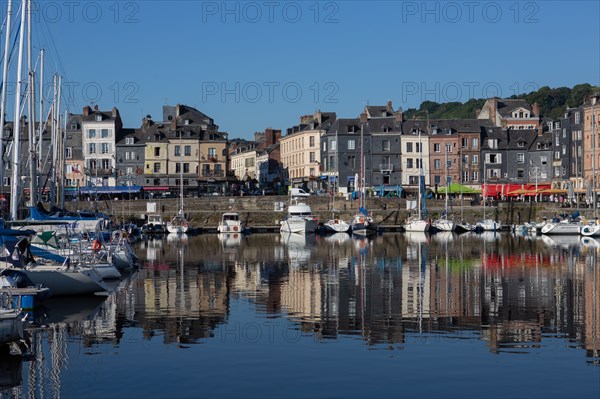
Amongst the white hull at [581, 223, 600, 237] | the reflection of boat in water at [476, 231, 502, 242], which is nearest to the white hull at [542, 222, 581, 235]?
the white hull at [581, 223, 600, 237]

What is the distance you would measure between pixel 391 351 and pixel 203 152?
101 meters

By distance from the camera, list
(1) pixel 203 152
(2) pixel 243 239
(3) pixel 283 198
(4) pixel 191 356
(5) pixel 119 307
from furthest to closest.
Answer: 1. (1) pixel 203 152
2. (3) pixel 283 198
3. (2) pixel 243 239
4. (5) pixel 119 307
5. (4) pixel 191 356

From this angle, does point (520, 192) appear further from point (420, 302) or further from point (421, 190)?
point (420, 302)

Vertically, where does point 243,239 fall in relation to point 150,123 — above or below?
below

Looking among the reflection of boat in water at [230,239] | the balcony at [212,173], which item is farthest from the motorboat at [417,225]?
the balcony at [212,173]

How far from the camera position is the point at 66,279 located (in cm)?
3466

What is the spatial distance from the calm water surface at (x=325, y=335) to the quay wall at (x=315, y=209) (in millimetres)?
52937

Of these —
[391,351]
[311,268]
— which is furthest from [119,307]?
[311,268]

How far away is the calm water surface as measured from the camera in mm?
20641

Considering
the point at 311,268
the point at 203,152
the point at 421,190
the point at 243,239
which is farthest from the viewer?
the point at 203,152

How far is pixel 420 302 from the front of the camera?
113 feet

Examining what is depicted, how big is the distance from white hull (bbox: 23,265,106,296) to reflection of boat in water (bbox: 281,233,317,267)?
18956 mm

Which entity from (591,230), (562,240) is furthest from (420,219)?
(562,240)

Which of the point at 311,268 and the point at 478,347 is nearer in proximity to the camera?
the point at 478,347
